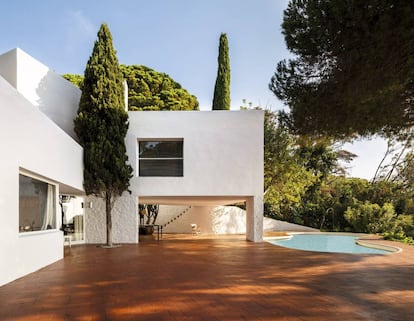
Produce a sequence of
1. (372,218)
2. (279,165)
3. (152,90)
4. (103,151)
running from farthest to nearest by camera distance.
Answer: (152,90) < (372,218) < (279,165) < (103,151)

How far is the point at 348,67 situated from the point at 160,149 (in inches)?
307

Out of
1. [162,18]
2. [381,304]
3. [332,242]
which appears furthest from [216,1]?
[381,304]

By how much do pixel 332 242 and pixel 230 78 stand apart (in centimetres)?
952

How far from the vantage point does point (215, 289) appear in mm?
6059

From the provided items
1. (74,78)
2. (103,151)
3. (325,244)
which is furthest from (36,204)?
(74,78)

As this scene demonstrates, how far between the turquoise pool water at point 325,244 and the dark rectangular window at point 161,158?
16.4 ft

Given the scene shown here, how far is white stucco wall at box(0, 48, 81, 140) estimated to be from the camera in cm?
1248

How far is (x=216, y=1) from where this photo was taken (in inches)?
563

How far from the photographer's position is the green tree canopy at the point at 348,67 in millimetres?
7465

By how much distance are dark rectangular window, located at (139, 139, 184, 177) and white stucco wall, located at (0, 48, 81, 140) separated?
277 centimetres

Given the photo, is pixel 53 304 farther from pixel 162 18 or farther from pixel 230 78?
pixel 230 78

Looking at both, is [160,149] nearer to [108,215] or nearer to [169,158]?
[169,158]

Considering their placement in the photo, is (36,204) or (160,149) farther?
(160,149)

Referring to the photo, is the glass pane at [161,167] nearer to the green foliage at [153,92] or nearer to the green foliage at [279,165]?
the green foliage at [279,165]
